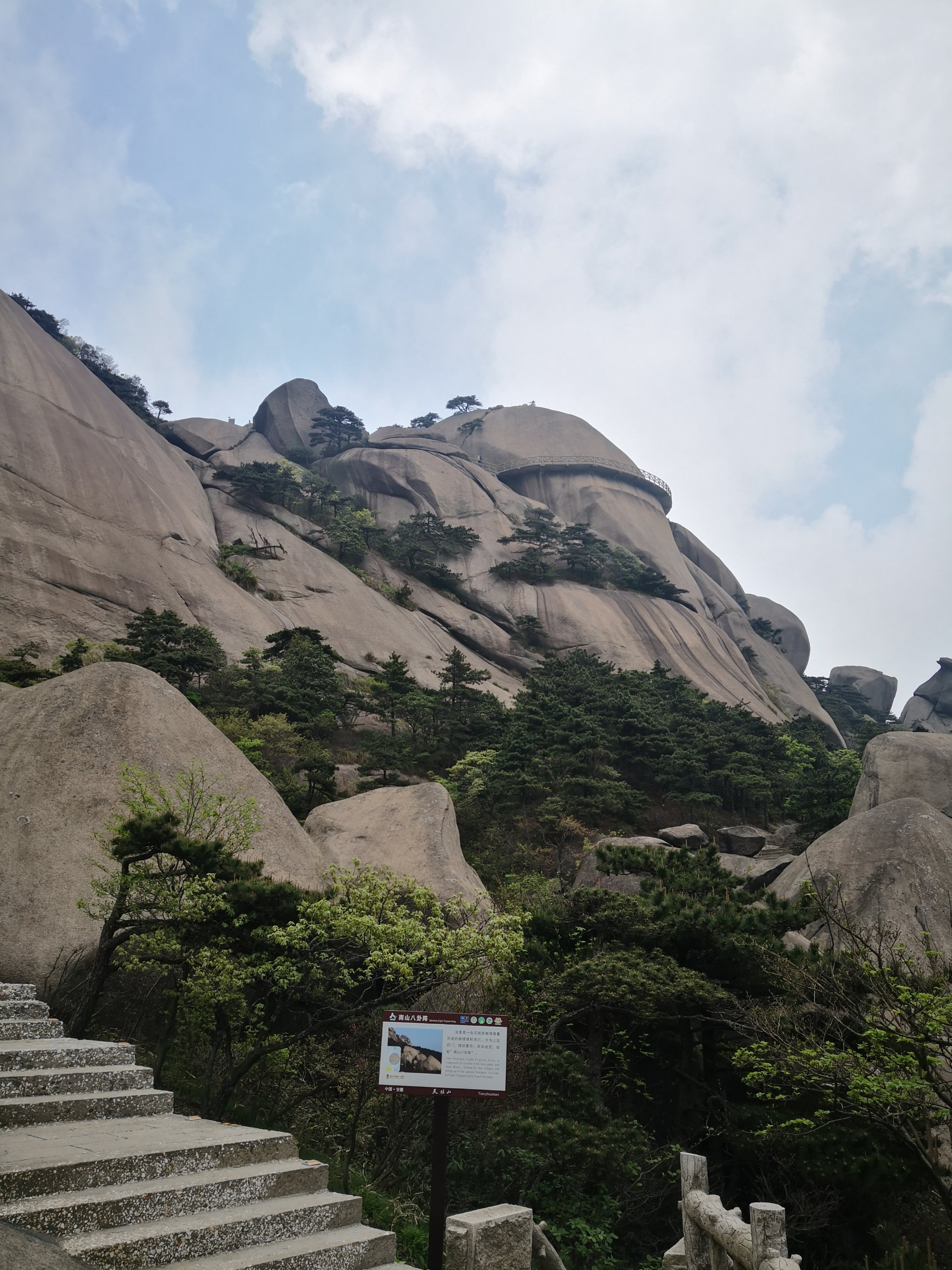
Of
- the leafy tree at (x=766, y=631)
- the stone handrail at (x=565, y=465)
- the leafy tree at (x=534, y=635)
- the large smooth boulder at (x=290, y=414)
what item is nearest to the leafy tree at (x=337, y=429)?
the large smooth boulder at (x=290, y=414)

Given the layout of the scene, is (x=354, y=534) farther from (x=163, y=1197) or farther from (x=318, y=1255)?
(x=318, y=1255)

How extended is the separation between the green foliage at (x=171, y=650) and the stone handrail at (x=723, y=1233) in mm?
17522

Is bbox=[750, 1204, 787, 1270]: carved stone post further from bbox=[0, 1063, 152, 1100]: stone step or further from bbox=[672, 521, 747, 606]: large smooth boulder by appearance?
bbox=[672, 521, 747, 606]: large smooth boulder

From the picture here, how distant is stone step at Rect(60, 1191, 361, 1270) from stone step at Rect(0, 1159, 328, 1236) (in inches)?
1.3

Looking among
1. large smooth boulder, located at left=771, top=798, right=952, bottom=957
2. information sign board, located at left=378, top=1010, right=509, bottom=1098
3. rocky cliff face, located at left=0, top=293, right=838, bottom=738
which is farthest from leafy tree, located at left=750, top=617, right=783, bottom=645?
information sign board, located at left=378, top=1010, right=509, bottom=1098

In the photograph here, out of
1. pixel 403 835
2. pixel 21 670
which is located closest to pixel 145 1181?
pixel 403 835

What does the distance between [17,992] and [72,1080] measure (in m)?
1.93

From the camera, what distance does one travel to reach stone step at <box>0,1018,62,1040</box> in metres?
5.62

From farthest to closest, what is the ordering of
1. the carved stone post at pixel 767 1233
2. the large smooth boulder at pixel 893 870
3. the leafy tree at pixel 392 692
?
the leafy tree at pixel 392 692, the large smooth boulder at pixel 893 870, the carved stone post at pixel 767 1233

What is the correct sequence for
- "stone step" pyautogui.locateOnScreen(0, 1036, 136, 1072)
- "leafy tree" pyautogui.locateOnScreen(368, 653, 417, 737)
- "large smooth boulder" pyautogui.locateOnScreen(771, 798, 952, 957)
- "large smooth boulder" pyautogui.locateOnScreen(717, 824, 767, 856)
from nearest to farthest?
"stone step" pyautogui.locateOnScreen(0, 1036, 136, 1072)
"large smooth boulder" pyautogui.locateOnScreen(771, 798, 952, 957)
"large smooth boulder" pyautogui.locateOnScreen(717, 824, 767, 856)
"leafy tree" pyautogui.locateOnScreen(368, 653, 417, 737)

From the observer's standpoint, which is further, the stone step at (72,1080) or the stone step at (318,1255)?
the stone step at (72,1080)

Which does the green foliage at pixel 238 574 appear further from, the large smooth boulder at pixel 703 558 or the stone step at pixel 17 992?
the large smooth boulder at pixel 703 558

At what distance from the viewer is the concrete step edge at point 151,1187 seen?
3436 mm

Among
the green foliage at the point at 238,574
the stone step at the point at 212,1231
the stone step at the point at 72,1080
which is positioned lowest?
the stone step at the point at 212,1231
